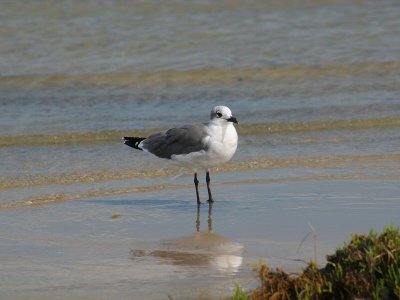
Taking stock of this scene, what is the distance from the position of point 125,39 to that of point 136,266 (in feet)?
32.6

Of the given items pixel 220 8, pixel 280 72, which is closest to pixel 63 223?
pixel 280 72

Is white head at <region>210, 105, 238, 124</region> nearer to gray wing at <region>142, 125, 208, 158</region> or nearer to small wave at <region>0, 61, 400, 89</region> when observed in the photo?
gray wing at <region>142, 125, 208, 158</region>

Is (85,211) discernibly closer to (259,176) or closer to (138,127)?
(259,176)

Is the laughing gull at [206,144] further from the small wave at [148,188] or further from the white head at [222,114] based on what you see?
the small wave at [148,188]

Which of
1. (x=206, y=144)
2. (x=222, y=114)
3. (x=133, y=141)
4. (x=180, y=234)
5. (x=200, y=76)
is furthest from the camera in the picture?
(x=200, y=76)

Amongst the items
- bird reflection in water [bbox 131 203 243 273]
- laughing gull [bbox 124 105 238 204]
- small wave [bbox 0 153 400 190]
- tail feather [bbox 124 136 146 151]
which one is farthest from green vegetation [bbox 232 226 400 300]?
tail feather [bbox 124 136 146 151]

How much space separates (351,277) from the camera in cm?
478

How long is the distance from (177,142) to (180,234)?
1.60m

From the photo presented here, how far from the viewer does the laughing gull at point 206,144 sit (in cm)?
813

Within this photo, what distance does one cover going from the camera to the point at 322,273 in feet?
16.3

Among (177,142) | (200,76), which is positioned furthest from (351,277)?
(200,76)

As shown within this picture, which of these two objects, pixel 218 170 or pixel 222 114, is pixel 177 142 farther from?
pixel 218 170

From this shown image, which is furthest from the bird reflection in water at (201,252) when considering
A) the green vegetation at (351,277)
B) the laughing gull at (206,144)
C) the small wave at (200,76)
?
the small wave at (200,76)

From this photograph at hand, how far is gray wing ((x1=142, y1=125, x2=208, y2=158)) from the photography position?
8273 millimetres
